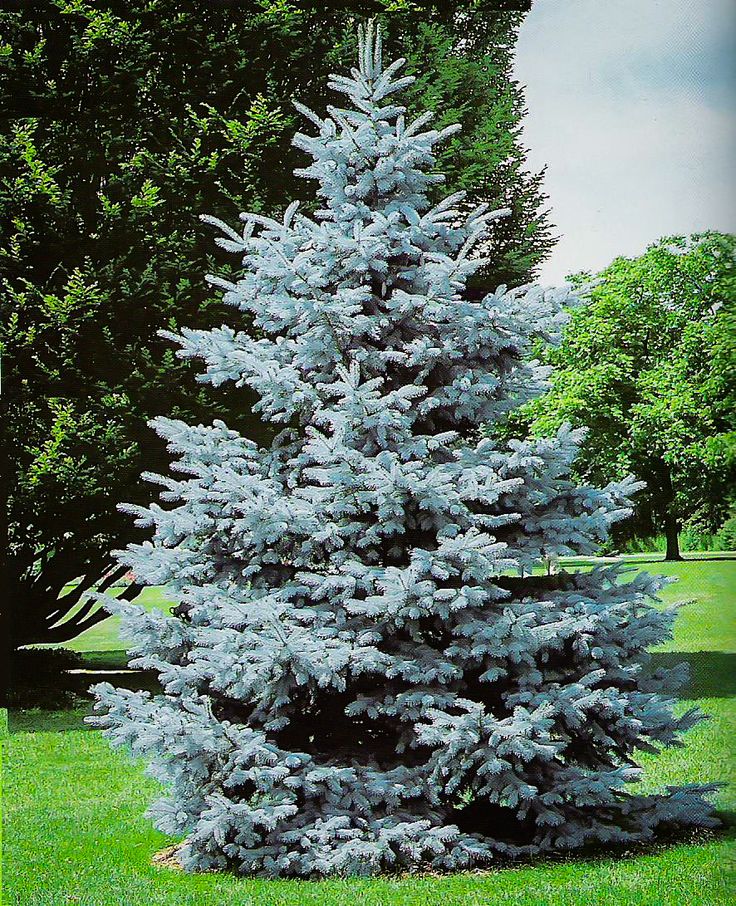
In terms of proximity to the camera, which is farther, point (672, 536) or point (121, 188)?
point (672, 536)

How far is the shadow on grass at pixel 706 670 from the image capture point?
9.56m

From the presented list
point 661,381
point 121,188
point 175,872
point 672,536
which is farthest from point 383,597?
point 661,381

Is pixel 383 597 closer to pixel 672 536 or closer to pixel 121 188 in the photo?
pixel 121 188

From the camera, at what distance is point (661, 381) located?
1388 centimetres

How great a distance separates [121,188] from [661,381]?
24.7ft

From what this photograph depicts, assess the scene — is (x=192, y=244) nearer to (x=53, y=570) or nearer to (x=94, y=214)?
(x=94, y=214)

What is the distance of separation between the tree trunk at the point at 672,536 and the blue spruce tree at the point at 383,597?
24.9 ft

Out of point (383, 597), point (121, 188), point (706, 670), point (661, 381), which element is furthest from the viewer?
point (661, 381)

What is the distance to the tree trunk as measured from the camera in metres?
12.1

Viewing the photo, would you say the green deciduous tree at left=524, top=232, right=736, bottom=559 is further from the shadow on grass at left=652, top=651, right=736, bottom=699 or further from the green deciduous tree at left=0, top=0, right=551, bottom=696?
the green deciduous tree at left=0, top=0, right=551, bottom=696

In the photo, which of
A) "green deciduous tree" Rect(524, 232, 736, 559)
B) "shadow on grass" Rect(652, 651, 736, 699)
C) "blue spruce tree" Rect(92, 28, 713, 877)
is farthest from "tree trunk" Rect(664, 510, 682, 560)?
"blue spruce tree" Rect(92, 28, 713, 877)

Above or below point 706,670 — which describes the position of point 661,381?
above

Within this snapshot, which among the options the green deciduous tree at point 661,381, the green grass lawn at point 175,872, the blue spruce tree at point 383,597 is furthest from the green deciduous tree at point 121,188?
the blue spruce tree at point 383,597

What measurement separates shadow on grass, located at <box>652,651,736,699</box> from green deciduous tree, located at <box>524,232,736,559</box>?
4.57ft
